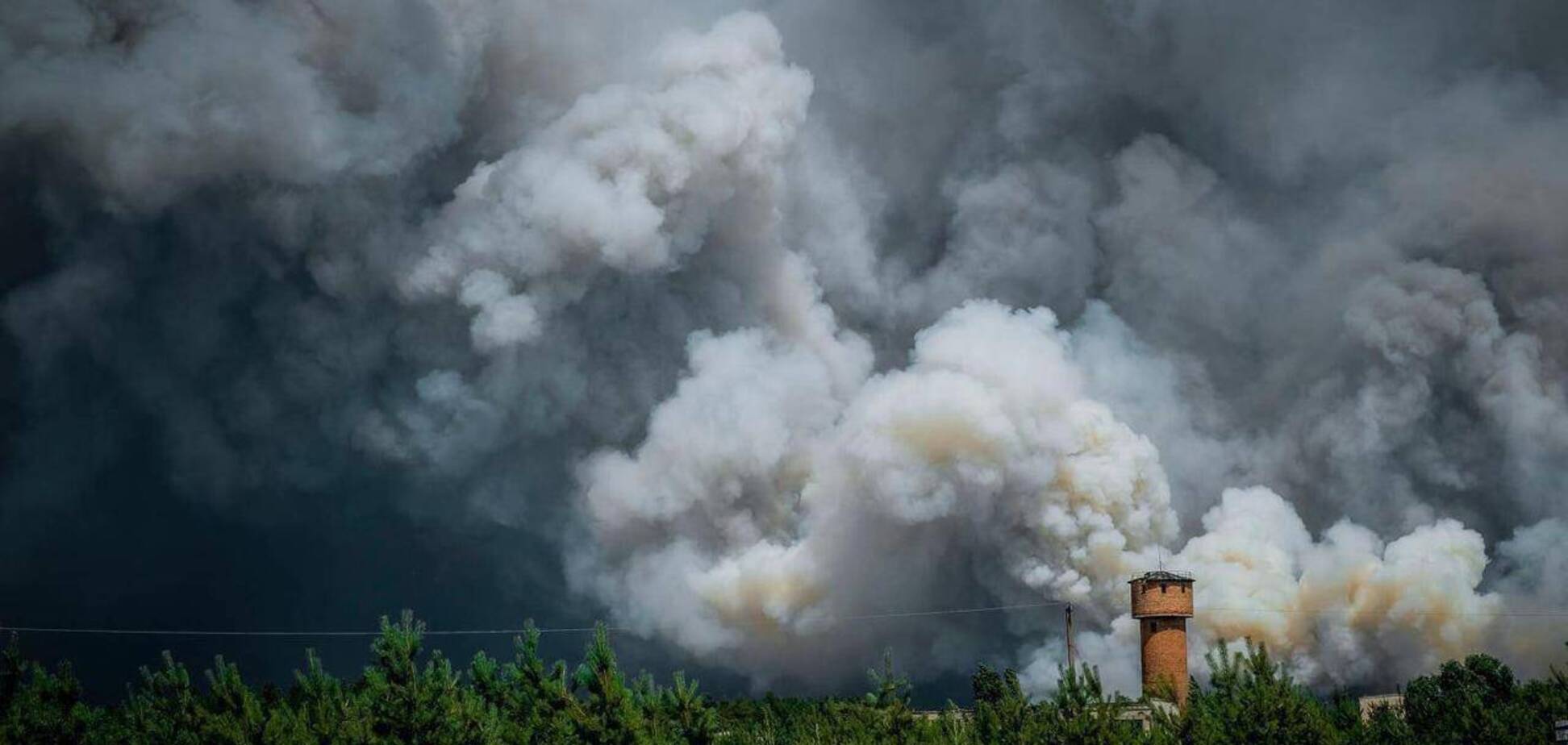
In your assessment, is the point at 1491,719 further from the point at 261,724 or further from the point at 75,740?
the point at 75,740

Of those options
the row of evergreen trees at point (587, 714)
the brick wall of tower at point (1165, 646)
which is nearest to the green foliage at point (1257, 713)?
the row of evergreen trees at point (587, 714)

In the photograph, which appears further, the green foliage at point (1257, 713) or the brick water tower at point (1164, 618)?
the brick water tower at point (1164, 618)

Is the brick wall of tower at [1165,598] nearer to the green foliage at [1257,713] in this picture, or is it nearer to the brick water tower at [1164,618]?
the brick water tower at [1164,618]

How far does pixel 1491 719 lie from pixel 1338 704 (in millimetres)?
13213

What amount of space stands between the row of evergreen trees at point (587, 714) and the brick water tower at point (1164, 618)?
33.9 meters

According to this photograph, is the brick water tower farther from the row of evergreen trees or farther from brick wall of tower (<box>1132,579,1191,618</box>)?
the row of evergreen trees

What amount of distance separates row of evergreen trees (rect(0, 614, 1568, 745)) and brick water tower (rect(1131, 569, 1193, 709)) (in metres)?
33.9

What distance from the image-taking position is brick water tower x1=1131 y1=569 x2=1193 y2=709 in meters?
101

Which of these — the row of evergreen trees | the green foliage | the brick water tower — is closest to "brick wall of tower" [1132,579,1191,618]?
the brick water tower

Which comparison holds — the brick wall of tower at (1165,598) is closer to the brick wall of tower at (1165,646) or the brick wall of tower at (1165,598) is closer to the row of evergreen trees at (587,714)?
the brick wall of tower at (1165,646)

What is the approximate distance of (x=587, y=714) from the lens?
55.3 m

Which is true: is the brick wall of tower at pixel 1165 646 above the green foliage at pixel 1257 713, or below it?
above

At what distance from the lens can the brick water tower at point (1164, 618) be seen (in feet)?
330

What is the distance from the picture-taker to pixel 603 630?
184 ft
